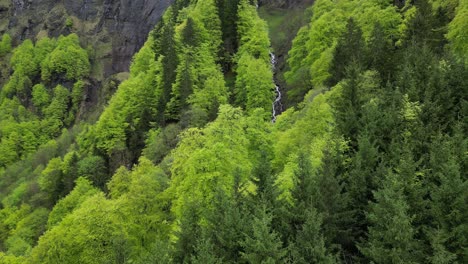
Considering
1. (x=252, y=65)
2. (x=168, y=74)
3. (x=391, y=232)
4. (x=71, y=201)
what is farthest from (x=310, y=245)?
(x=168, y=74)

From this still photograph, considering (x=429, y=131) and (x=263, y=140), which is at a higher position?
(x=429, y=131)

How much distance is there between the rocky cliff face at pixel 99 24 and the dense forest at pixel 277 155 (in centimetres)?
7877

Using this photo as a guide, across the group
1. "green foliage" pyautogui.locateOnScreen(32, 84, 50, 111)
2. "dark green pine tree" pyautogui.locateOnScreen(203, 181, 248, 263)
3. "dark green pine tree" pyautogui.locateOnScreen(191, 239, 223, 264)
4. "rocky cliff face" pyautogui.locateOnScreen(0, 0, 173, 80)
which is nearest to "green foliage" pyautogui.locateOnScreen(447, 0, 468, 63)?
"dark green pine tree" pyautogui.locateOnScreen(203, 181, 248, 263)

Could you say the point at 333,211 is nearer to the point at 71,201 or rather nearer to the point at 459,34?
the point at 459,34

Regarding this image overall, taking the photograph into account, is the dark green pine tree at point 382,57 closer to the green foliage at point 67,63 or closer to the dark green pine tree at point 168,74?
the dark green pine tree at point 168,74

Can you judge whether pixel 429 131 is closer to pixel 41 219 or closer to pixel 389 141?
pixel 389 141

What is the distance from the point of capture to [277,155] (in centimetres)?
4366

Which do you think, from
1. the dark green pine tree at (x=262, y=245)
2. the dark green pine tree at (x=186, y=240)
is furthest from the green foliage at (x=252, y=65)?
the dark green pine tree at (x=262, y=245)

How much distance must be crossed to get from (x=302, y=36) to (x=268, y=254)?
56.4 metres

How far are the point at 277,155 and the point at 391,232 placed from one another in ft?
67.0

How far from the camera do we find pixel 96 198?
43312 mm

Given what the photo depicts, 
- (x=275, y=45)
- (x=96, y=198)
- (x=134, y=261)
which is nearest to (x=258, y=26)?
(x=275, y=45)

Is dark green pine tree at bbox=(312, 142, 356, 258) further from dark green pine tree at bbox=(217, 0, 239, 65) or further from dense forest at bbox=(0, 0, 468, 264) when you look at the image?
dark green pine tree at bbox=(217, 0, 239, 65)

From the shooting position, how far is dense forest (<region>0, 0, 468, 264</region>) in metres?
26.0
